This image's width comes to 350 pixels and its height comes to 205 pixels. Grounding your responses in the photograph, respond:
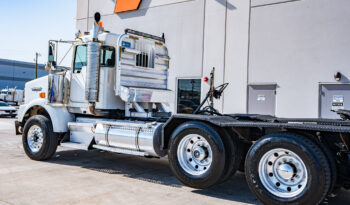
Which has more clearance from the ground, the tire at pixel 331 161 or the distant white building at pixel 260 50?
the distant white building at pixel 260 50

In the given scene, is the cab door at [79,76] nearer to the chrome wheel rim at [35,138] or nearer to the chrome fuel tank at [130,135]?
the chrome fuel tank at [130,135]

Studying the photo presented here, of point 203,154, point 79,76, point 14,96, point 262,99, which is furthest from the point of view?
point 14,96

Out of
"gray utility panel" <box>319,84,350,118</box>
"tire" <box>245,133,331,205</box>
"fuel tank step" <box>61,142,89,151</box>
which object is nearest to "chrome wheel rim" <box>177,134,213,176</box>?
"tire" <box>245,133,331,205</box>

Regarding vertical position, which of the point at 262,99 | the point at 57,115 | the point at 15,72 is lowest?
the point at 57,115

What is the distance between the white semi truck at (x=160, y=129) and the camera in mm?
4332

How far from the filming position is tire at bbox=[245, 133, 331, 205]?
161 inches

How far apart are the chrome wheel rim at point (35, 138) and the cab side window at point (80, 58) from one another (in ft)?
5.24

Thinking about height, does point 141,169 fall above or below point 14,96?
below

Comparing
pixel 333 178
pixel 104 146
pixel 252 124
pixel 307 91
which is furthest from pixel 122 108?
pixel 307 91

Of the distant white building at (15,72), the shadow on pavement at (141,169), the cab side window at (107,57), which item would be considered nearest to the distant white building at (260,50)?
the shadow on pavement at (141,169)

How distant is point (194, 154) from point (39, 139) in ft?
13.4

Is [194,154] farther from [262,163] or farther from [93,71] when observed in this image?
[93,71]

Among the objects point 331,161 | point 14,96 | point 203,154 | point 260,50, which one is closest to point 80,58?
point 203,154

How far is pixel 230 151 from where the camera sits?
5043mm
